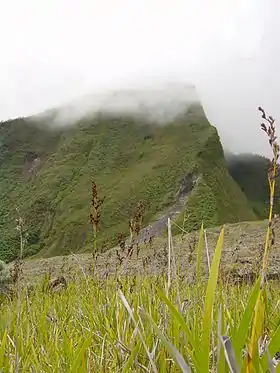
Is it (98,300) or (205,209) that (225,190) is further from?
(98,300)

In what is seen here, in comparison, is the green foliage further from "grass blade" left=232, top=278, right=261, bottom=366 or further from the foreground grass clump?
"grass blade" left=232, top=278, right=261, bottom=366

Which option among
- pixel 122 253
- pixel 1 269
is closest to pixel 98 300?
pixel 122 253

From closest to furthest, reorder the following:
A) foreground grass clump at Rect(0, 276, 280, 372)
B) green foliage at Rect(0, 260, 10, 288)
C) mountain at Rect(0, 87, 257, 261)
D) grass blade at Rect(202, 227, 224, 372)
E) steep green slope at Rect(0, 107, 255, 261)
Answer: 1. grass blade at Rect(202, 227, 224, 372)
2. foreground grass clump at Rect(0, 276, 280, 372)
3. green foliage at Rect(0, 260, 10, 288)
4. mountain at Rect(0, 87, 257, 261)
5. steep green slope at Rect(0, 107, 255, 261)

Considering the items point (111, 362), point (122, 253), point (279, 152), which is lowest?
point (111, 362)


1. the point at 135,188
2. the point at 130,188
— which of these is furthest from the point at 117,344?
the point at 135,188

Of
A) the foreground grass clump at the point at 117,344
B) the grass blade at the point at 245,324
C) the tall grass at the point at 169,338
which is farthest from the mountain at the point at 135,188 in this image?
the grass blade at the point at 245,324

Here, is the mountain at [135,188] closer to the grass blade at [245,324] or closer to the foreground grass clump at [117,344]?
the foreground grass clump at [117,344]

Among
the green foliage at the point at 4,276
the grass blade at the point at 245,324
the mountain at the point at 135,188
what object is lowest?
the green foliage at the point at 4,276

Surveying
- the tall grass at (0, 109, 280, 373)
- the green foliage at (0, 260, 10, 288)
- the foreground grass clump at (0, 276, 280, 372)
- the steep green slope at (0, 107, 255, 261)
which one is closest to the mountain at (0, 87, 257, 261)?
the steep green slope at (0, 107, 255, 261)

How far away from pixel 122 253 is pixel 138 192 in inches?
6627

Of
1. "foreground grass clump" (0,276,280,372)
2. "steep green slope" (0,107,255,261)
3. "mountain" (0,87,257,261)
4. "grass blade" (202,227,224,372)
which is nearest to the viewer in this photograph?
"grass blade" (202,227,224,372)

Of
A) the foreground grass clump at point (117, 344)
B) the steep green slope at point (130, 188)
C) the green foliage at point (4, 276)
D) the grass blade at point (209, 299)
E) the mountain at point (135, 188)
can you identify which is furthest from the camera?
the steep green slope at point (130, 188)

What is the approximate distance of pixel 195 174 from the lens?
562 feet

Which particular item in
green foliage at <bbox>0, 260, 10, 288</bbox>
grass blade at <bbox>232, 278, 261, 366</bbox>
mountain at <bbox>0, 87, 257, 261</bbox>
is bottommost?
green foliage at <bbox>0, 260, 10, 288</bbox>
